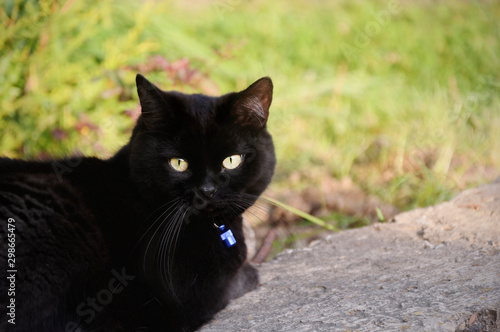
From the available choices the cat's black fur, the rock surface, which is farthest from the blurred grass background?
the rock surface

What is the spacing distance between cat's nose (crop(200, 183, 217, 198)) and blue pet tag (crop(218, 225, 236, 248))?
0.55 ft

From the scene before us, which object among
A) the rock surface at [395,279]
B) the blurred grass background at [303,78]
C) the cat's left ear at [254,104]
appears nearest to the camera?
the rock surface at [395,279]

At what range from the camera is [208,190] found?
1513mm

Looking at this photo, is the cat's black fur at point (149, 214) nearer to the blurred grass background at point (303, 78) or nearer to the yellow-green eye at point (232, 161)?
the yellow-green eye at point (232, 161)

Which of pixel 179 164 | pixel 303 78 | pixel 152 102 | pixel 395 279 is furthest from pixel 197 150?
pixel 303 78

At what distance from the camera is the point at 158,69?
273 centimetres

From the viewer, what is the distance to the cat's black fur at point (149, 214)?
1.39 m

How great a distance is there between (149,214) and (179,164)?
0.19 m

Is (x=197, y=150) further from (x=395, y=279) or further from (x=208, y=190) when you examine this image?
(x=395, y=279)

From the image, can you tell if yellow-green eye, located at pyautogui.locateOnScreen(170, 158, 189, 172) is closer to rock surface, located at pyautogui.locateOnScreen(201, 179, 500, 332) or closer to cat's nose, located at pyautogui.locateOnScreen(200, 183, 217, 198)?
cat's nose, located at pyautogui.locateOnScreen(200, 183, 217, 198)

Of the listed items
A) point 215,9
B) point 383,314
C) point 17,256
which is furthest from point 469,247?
point 215,9

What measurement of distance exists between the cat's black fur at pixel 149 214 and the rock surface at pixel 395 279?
0.66ft

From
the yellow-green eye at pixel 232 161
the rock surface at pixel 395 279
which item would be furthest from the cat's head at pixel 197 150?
the rock surface at pixel 395 279

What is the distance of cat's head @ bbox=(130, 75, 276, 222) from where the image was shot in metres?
1.57
